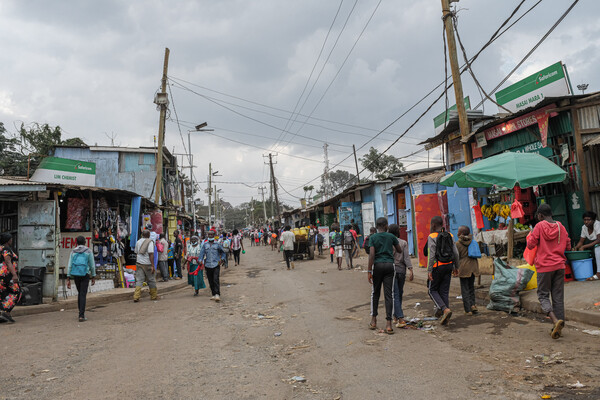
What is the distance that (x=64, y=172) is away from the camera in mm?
15141

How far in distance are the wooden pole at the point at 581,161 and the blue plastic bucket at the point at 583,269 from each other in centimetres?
149

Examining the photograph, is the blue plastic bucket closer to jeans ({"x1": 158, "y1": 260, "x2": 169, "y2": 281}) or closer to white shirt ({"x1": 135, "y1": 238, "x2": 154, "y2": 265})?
white shirt ({"x1": 135, "y1": 238, "x2": 154, "y2": 265})

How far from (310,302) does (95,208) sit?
7.79 m

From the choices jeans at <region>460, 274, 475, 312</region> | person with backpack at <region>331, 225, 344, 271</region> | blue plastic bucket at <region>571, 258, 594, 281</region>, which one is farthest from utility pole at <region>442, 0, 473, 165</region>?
person with backpack at <region>331, 225, 344, 271</region>

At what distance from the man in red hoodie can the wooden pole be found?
4.19 m

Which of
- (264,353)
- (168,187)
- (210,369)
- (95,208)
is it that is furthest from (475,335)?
(168,187)

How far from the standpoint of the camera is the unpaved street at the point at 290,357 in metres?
4.27

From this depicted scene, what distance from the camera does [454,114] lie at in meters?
14.2

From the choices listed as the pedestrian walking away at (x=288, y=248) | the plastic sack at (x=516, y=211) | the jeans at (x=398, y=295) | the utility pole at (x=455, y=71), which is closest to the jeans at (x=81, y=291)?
the jeans at (x=398, y=295)

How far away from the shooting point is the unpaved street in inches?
168

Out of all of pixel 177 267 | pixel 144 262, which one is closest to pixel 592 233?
pixel 144 262

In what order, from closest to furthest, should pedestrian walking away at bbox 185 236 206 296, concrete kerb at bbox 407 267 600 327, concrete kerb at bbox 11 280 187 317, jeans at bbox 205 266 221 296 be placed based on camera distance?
concrete kerb at bbox 407 267 600 327 < concrete kerb at bbox 11 280 187 317 < jeans at bbox 205 266 221 296 < pedestrian walking away at bbox 185 236 206 296

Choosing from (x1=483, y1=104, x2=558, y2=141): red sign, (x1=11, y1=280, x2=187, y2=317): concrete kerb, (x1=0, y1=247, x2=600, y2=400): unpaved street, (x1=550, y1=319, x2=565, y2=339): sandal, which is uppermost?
(x1=483, y1=104, x2=558, y2=141): red sign

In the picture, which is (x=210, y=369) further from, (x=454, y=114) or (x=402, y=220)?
(x=402, y=220)
